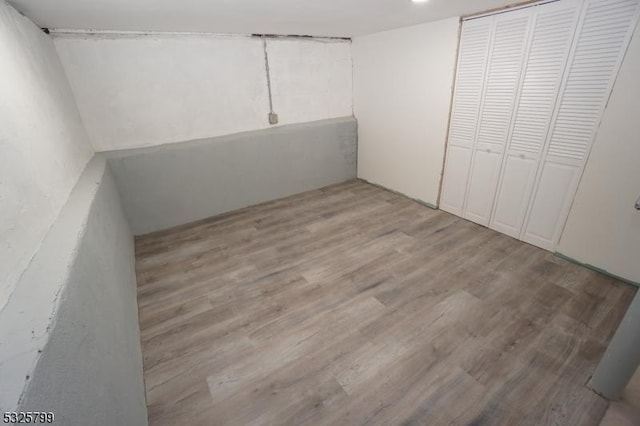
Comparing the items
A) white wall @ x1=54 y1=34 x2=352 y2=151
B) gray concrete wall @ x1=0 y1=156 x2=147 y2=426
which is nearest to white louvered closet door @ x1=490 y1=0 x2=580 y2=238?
white wall @ x1=54 y1=34 x2=352 y2=151

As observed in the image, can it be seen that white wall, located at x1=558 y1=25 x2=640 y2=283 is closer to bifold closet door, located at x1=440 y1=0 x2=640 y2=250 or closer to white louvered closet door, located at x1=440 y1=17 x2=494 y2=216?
bifold closet door, located at x1=440 y1=0 x2=640 y2=250

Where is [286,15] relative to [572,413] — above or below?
above

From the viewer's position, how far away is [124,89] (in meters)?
3.17

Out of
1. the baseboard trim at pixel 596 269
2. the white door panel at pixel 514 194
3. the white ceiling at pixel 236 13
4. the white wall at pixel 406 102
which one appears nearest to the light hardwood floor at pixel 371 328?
the baseboard trim at pixel 596 269

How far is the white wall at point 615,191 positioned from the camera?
2.19 meters

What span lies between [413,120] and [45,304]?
400 cm

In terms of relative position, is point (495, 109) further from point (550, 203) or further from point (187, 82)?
point (187, 82)

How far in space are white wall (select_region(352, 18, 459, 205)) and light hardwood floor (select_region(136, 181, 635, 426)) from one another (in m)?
1.07

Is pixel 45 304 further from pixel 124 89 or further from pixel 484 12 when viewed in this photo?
pixel 484 12

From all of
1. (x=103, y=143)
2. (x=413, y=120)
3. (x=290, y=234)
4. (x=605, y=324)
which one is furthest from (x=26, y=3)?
(x=605, y=324)

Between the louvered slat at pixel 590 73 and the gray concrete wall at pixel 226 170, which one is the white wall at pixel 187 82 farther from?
the louvered slat at pixel 590 73

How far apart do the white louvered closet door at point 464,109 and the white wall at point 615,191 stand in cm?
111

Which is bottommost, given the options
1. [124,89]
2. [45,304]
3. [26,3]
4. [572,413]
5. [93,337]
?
[572,413]

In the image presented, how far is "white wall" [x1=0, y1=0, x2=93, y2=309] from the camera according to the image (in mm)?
1040
